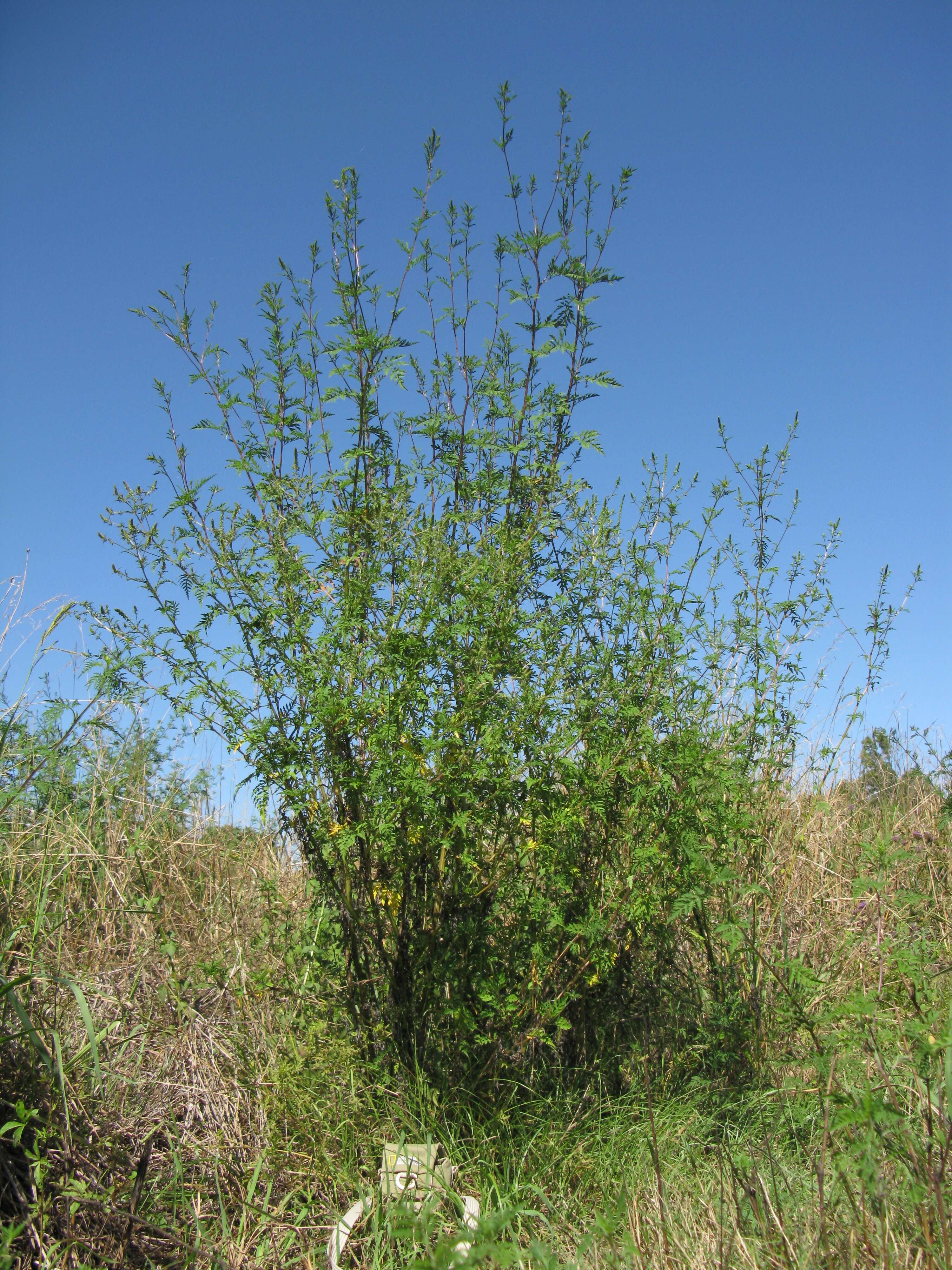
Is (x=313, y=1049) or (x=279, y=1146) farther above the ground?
(x=313, y=1049)

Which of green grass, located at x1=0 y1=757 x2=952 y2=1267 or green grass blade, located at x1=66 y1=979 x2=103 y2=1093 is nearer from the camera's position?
green grass, located at x1=0 y1=757 x2=952 y2=1267

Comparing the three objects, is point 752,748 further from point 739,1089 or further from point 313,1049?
point 313,1049

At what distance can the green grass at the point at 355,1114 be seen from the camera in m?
1.96

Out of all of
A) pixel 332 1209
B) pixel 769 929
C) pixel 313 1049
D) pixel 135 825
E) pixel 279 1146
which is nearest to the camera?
pixel 332 1209

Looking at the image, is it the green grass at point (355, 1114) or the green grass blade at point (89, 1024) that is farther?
the green grass blade at point (89, 1024)

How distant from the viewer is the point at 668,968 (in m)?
3.23

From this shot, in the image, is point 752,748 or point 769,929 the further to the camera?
point 769,929

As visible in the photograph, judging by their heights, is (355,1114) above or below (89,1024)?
below

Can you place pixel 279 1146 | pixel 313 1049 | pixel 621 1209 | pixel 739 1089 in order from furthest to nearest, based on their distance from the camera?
pixel 739 1089
pixel 313 1049
pixel 279 1146
pixel 621 1209

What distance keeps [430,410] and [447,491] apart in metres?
0.32

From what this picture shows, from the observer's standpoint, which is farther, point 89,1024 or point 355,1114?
point 355,1114

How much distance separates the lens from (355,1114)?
8.70 ft

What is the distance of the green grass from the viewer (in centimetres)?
196

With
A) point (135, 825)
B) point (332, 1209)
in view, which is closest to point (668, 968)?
point (332, 1209)
